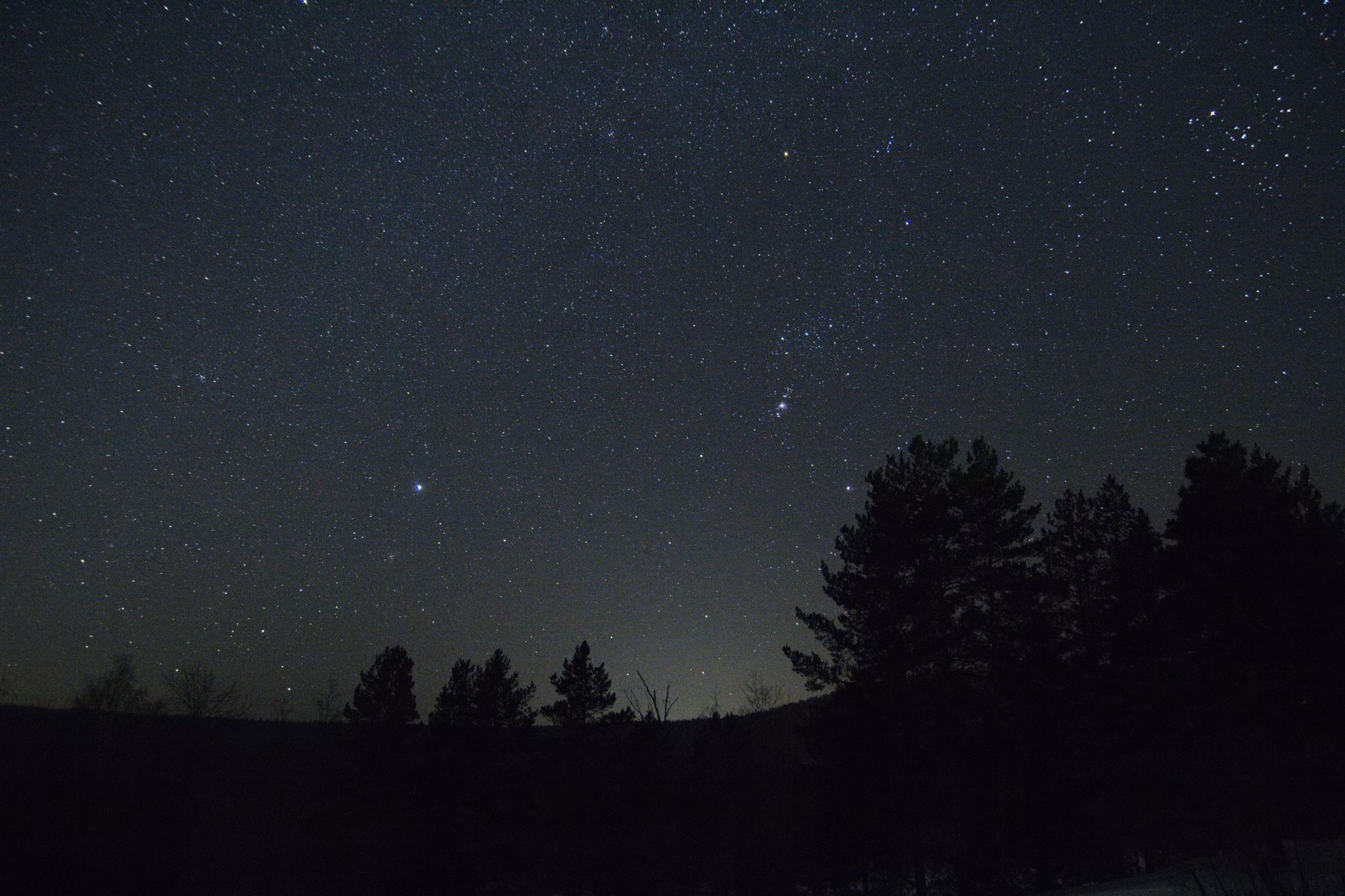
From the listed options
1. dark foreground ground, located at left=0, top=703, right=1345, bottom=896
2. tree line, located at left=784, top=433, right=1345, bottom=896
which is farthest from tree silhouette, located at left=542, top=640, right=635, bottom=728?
tree line, located at left=784, top=433, right=1345, bottom=896

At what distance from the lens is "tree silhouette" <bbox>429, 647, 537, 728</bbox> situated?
30.5 metres

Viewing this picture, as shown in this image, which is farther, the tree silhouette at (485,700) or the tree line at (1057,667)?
the tree silhouette at (485,700)

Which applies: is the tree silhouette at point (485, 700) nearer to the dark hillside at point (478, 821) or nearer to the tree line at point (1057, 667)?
the dark hillside at point (478, 821)

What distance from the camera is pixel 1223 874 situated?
8289 millimetres

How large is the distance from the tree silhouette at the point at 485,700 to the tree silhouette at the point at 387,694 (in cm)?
137

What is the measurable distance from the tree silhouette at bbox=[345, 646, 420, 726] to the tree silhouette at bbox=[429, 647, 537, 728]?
137cm

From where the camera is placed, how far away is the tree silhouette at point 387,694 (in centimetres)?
2969

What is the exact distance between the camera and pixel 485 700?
101ft

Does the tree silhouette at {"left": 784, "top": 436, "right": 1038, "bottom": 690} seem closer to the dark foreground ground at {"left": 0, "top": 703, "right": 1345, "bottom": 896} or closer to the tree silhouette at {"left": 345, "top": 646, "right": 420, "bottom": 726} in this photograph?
the dark foreground ground at {"left": 0, "top": 703, "right": 1345, "bottom": 896}

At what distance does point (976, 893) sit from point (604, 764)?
15719 millimetres

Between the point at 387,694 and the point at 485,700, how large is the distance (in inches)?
164

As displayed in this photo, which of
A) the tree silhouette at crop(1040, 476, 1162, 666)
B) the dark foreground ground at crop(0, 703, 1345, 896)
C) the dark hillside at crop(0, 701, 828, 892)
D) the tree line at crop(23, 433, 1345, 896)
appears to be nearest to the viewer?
the tree line at crop(23, 433, 1345, 896)

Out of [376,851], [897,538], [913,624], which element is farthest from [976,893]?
[376,851]

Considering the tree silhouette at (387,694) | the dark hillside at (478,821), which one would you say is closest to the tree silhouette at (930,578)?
the dark hillside at (478,821)
